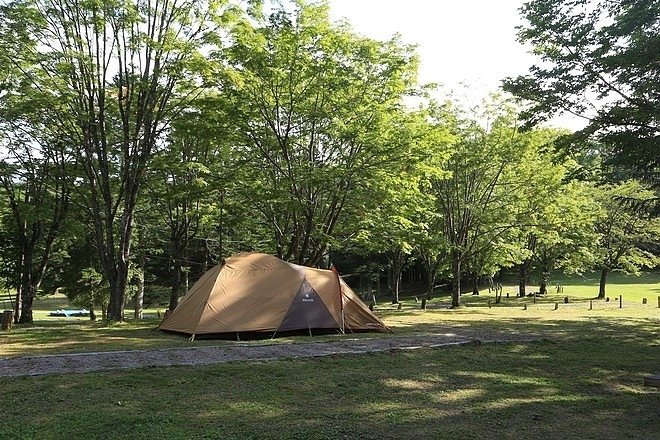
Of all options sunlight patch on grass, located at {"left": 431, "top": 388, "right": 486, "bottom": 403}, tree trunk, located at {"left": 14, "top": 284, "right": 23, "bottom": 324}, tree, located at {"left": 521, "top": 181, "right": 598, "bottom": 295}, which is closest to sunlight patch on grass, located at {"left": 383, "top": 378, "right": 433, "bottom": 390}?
sunlight patch on grass, located at {"left": 431, "top": 388, "right": 486, "bottom": 403}

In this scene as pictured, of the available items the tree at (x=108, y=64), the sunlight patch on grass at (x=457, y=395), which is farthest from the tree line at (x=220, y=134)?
the sunlight patch on grass at (x=457, y=395)

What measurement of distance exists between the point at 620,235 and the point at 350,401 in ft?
103

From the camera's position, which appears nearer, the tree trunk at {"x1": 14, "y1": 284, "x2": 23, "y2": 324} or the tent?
the tent

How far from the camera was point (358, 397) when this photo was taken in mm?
6852

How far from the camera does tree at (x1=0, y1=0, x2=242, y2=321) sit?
15.1 meters

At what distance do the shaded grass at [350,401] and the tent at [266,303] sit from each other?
11.2 ft

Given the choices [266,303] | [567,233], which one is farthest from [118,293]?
[567,233]

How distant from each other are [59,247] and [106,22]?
41.5ft

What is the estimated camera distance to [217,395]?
6785 mm

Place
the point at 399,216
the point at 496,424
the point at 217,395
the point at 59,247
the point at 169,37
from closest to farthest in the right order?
the point at 496,424 < the point at 217,395 < the point at 169,37 < the point at 399,216 < the point at 59,247

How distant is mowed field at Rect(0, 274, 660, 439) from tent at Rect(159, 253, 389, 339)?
146cm

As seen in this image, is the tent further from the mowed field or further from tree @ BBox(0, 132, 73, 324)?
tree @ BBox(0, 132, 73, 324)

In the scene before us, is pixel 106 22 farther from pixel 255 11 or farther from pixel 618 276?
pixel 618 276

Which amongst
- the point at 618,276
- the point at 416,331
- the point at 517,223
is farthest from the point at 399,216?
the point at 618,276
